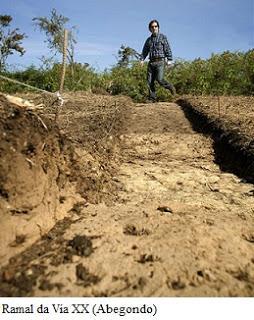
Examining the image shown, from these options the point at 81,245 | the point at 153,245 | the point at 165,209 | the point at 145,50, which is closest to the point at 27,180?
the point at 81,245

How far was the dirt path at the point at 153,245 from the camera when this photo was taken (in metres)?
2.01

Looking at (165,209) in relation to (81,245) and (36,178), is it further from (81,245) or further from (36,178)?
(36,178)

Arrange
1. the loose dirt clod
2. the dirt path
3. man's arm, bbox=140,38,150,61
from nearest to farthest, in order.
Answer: the dirt path, the loose dirt clod, man's arm, bbox=140,38,150,61

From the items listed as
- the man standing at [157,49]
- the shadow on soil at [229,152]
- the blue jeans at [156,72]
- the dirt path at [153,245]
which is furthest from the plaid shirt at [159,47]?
the dirt path at [153,245]

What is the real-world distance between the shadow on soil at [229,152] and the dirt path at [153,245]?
0.25m

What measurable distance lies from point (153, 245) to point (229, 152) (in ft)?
8.55

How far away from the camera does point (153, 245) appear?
2367 mm

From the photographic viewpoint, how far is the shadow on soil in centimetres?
410

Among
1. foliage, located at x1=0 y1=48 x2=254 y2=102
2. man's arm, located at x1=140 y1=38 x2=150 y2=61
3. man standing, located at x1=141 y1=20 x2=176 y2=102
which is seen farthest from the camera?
foliage, located at x1=0 y1=48 x2=254 y2=102

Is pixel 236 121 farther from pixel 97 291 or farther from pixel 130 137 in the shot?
pixel 97 291

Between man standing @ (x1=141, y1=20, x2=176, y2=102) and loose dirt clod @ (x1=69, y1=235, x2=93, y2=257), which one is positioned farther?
man standing @ (x1=141, y1=20, x2=176, y2=102)

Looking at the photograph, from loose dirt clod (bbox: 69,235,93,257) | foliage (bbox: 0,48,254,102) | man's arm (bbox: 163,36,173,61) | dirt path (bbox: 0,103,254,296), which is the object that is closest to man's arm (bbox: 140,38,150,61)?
man's arm (bbox: 163,36,173,61)

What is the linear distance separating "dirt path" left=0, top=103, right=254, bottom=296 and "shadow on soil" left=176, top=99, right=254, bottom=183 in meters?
0.25

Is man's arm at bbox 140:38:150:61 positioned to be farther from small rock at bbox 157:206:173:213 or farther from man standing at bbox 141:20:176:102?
small rock at bbox 157:206:173:213
